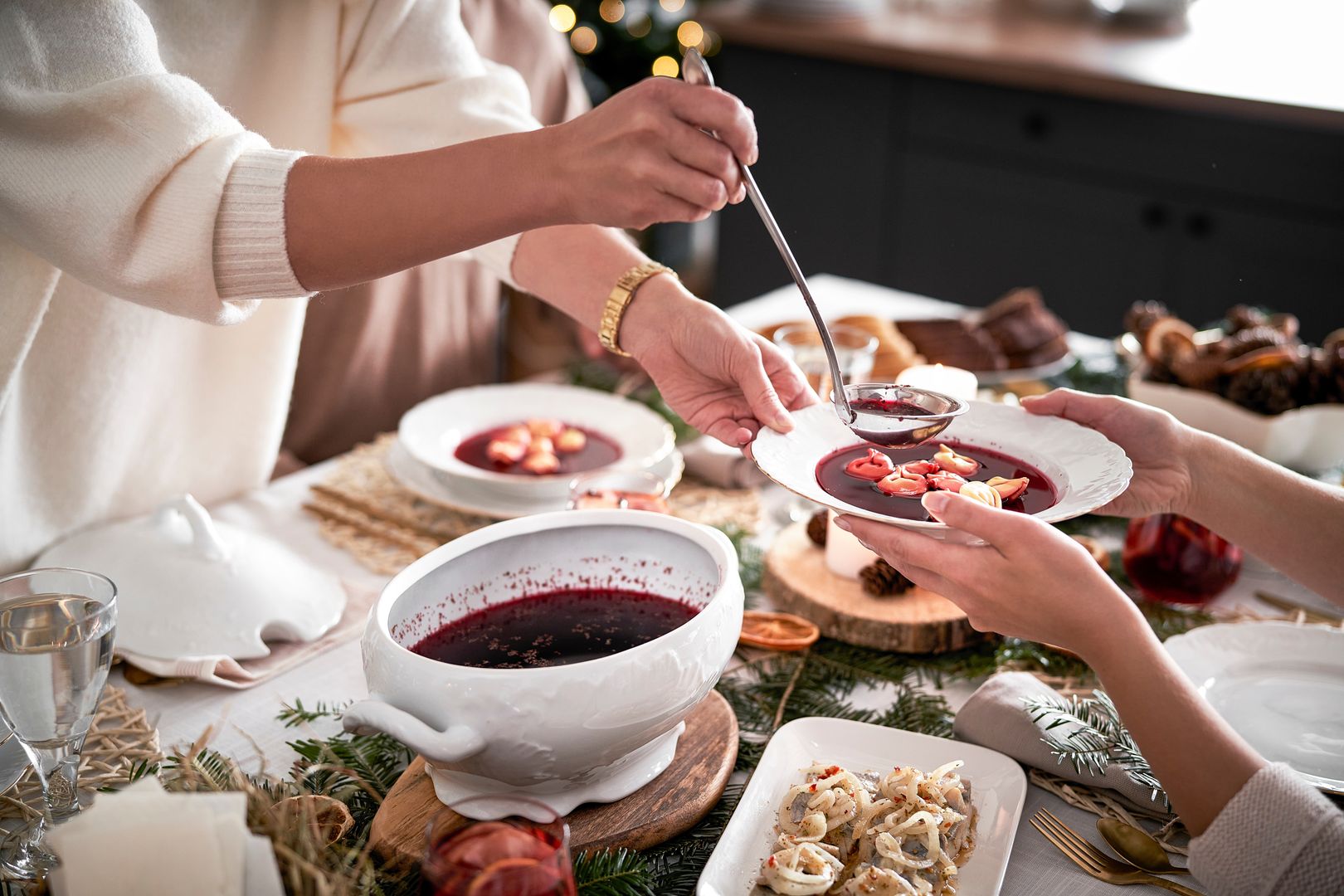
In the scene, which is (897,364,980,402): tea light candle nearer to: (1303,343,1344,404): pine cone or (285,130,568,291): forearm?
(1303,343,1344,404): pine cone

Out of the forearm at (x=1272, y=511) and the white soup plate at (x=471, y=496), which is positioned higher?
the forearm at (x=1272, y=511)

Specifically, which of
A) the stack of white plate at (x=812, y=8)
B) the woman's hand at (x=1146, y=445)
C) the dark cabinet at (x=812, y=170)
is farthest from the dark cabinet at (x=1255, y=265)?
the woman's hand at (x=1146, y=445)

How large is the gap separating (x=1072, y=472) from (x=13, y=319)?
1.05 metres

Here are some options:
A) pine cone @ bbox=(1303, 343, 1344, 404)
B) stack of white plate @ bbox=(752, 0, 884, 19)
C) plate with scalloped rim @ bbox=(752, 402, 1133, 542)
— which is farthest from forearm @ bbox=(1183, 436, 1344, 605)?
stack of white plate @ bbox=(752, 0, 884, 19)

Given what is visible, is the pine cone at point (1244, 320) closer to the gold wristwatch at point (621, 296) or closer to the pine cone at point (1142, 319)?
the pine cone at point (1142, 319)

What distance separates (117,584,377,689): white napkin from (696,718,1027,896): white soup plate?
1.68ft

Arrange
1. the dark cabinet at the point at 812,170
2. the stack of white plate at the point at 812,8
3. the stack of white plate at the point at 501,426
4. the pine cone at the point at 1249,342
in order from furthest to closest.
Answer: the stack of white plate at the point at 812,8
the dark cabinet at the point at 812,170
the pine cone at the point at 1249,342
the stack of white plate at the point at 501,426

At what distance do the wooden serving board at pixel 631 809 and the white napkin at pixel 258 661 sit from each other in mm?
259

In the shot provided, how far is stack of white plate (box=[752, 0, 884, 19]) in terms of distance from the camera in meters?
4.15

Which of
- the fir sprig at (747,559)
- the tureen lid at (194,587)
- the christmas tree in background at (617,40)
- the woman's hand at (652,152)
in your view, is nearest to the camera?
the woman's hand at (652,152)

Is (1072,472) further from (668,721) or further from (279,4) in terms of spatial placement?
(279,4)

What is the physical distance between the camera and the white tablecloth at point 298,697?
96 centimetres

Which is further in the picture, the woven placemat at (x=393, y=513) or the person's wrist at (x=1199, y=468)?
the woven placemat at (x=393, y=513)

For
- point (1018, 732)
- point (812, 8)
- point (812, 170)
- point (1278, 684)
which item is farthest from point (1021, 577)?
point (812, 8)
